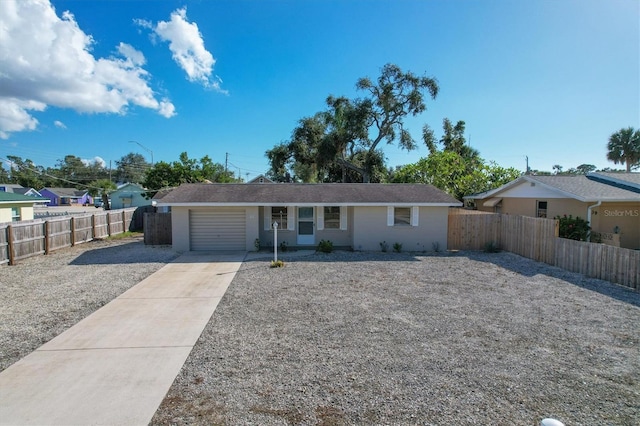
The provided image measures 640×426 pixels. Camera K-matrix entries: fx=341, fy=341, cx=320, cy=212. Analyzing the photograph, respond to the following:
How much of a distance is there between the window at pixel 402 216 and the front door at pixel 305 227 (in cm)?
376

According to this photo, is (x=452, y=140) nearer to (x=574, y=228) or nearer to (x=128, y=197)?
(x=574, y=228)

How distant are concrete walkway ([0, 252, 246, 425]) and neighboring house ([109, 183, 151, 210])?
129 feet

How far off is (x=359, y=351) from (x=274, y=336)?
151 cm

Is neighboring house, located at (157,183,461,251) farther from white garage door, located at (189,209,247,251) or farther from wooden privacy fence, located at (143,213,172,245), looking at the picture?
wooden privacy fence, located at (143,213,172,245)

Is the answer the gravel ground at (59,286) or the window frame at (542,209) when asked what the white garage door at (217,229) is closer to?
the gravel ground at (59,286)

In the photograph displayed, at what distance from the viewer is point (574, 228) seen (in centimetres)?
1305

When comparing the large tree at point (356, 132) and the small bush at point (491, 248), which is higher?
the large tree at point (356, 132)

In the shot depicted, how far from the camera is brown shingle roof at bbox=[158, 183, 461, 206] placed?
14.5 metres

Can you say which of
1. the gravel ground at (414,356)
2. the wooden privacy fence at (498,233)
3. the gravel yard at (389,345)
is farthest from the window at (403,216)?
the gravel ground at (414,356)

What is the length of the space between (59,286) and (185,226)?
601 cm

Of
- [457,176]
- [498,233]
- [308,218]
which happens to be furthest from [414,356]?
[457,176]

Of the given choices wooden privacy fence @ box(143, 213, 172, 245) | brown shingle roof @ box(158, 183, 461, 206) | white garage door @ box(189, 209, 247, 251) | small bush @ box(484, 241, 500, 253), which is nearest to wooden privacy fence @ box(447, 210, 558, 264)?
small bush @ box(484, 241, 500, 253)

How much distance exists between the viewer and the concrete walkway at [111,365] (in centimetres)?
381

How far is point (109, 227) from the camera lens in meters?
19.2
